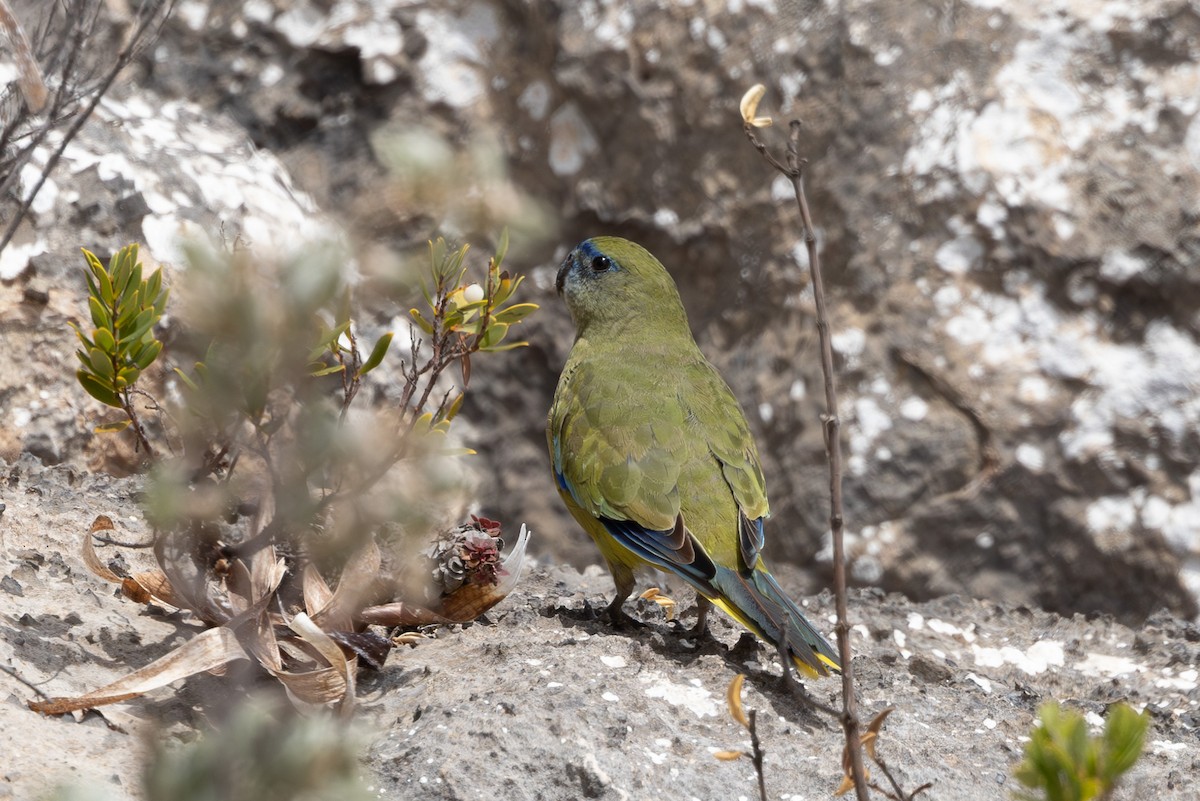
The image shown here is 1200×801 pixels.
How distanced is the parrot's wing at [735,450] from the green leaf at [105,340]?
175 centimetres

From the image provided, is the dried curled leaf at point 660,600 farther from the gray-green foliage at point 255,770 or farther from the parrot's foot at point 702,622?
the gray-green foliage at point 255,770

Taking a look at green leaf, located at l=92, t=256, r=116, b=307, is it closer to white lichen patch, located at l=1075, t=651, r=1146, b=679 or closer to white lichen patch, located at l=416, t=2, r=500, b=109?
white lichen patch, located at l=416, t=2, r=500, b=109

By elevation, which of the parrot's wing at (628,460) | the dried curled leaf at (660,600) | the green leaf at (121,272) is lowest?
the dried curled leaf at (660,600)

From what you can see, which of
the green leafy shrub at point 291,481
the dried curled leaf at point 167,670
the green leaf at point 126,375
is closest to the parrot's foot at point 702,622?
the green leafy shrub at point 291,481

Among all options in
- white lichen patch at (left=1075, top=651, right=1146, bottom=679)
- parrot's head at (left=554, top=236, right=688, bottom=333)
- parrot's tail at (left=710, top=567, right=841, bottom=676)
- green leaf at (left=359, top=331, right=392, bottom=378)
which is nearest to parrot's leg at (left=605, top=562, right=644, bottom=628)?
parrot's tail at (left=710, top=567, right=841, bottom=676)

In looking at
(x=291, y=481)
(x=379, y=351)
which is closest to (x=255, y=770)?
(x=291, y=481)

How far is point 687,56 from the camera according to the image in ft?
16.5

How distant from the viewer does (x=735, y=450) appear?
3.73 metres

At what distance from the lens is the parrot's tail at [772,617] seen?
10.2 feet

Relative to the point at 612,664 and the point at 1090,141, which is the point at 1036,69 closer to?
the point at 1090,141

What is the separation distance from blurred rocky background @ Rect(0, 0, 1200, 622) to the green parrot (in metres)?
0.66

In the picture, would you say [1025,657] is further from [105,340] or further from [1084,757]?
[105,340]

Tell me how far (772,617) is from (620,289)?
1563mm

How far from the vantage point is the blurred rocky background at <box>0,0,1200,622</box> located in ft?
14.5
